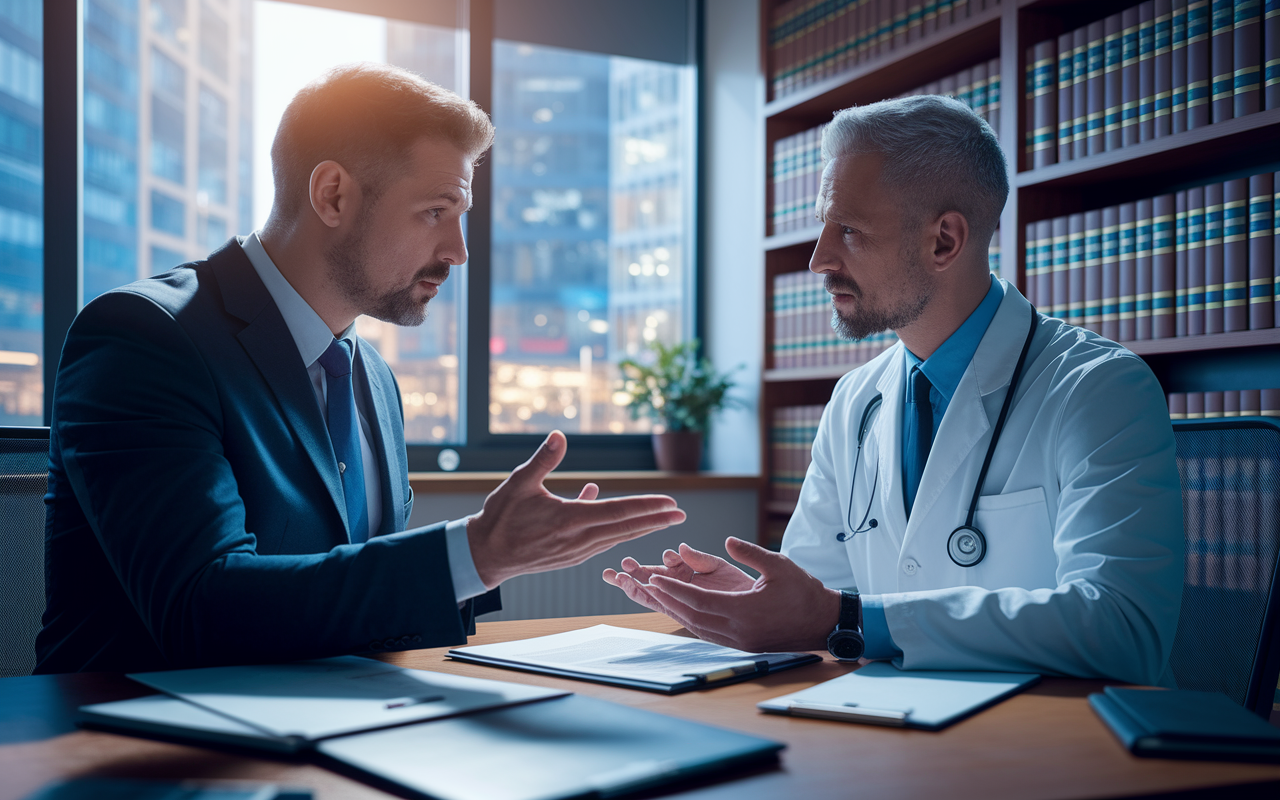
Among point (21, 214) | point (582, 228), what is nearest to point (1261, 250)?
point (582, 228)

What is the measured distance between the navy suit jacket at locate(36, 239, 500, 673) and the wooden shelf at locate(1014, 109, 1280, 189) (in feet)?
6.58

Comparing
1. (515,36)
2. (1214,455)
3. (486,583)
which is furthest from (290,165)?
(515,36)

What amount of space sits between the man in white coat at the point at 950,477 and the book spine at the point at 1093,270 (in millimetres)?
826

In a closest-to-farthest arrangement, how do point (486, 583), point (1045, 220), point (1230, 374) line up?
point (486, 583), point (1230, 374), point (1045, 220)

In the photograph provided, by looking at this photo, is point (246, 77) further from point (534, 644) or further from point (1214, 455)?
point (1214, 455)

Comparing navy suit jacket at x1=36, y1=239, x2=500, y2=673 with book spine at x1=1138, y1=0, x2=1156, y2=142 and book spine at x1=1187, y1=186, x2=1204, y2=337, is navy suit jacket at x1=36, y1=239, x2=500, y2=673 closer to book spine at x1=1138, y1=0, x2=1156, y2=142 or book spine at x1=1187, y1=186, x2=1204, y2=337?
book spine at x1=1187, y1=186, x2=1204, y2=337

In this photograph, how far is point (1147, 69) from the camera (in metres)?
Answer: 2.37

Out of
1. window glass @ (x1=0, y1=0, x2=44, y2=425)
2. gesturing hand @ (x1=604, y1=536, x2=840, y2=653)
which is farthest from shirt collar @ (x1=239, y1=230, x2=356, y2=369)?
window glass @ (x1=0, y1=0, x2=44, y2=425)

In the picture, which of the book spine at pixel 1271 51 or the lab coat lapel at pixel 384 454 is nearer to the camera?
the lab coat lapel at pixel 384 454

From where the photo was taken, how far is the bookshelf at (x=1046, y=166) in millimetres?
2305

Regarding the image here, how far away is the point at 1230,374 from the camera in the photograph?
2408 mm

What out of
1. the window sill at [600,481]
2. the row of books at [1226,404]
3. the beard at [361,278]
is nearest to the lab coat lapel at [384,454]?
the beard at [361,278]

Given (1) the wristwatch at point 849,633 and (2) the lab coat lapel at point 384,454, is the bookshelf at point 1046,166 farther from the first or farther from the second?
(2) the lab coat lapel at point 384,454

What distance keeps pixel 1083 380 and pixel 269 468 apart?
124 centimetres
